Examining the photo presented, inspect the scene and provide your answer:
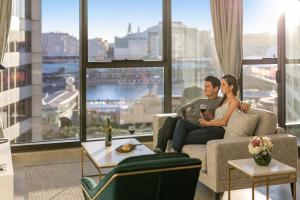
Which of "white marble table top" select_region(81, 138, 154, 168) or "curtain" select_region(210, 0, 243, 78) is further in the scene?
"curtain" select_region(210, 0, 243, 78)

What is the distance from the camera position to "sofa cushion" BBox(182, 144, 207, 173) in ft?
14.1

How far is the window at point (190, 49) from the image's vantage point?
6.56 metres

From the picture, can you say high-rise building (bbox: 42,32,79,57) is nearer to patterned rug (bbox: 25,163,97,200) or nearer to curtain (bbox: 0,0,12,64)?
curtain (bbox: 0,0,12,64)

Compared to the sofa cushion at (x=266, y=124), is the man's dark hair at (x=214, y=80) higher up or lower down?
higher up

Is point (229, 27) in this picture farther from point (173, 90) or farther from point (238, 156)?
point (238, 156)

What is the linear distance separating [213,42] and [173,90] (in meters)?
0.99

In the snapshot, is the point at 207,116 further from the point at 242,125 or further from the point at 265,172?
the point at 265,172

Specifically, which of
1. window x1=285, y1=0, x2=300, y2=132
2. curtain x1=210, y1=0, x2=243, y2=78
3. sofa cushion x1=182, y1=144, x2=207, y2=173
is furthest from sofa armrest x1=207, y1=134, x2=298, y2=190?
curtain x1=210, y1=0, x2=243, y2=78

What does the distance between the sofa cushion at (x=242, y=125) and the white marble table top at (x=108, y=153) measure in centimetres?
92

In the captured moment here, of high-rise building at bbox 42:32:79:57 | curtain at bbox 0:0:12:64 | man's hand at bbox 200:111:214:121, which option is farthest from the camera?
high-rise building at bbox 42:32:79:57

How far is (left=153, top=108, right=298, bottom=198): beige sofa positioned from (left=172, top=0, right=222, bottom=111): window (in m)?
2.12

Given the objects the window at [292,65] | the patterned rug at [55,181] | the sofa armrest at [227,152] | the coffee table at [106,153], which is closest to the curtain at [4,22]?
the patterned rug at [55,181]

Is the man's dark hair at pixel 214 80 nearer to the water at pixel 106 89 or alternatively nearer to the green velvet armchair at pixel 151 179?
the water at pixel 106 89

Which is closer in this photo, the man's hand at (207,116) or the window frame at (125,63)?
the man's hand at (207,116)
